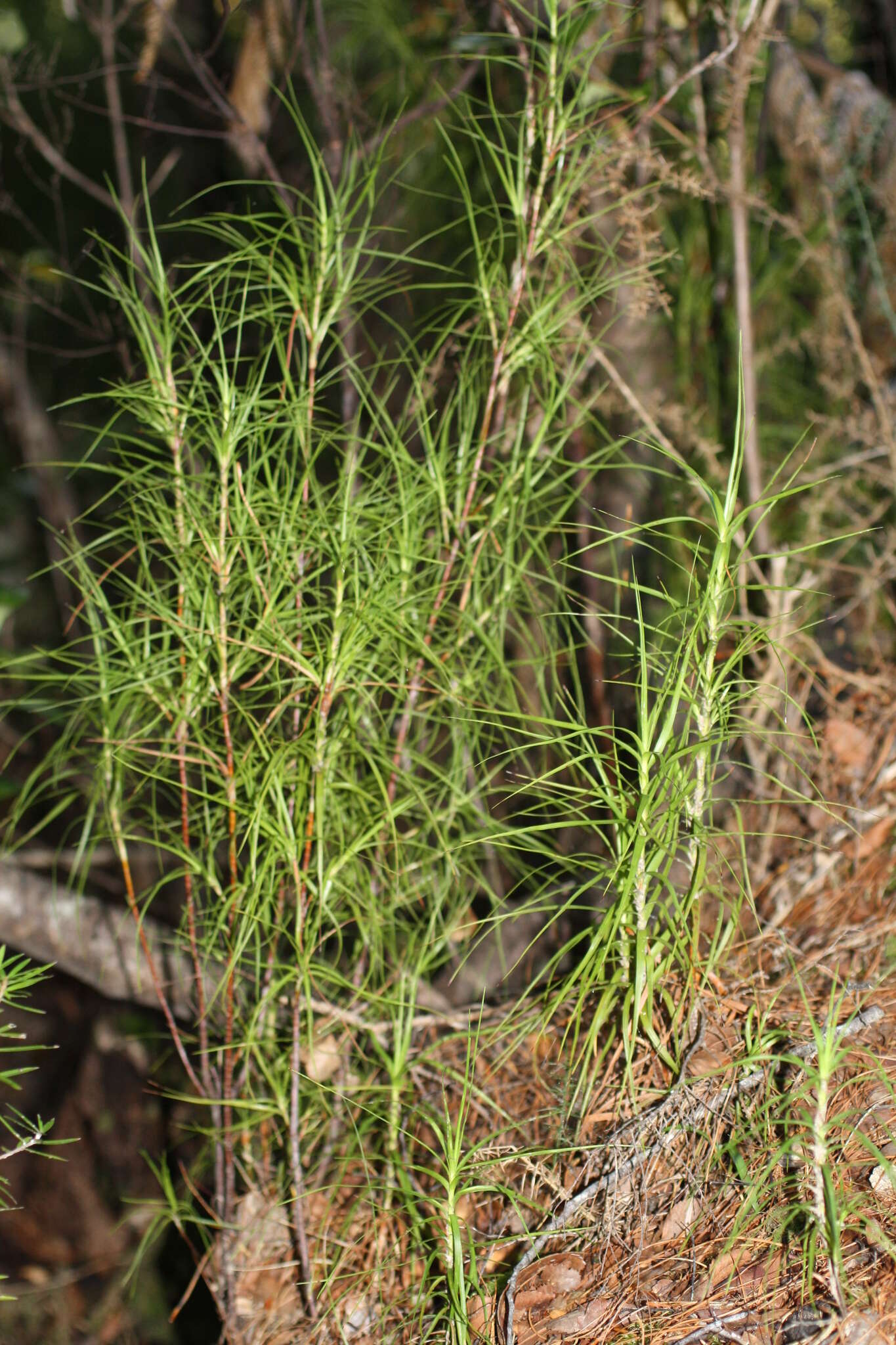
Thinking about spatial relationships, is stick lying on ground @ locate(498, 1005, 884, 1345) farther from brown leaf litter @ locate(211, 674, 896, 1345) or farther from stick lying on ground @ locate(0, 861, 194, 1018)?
stick lying on ground @ locate(0, 861, 194, 1018)

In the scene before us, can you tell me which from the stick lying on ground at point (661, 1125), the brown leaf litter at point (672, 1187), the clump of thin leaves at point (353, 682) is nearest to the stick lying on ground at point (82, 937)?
the clump of thin leaves at point (353, 682)

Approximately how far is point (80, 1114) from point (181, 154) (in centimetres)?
219

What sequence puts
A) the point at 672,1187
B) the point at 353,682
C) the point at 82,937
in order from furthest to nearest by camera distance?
the point at 82,937 < the point at 353,682 < the point at 672,1187

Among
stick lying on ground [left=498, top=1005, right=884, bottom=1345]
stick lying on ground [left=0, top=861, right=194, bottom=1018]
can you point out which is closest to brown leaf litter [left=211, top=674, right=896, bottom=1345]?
stick lying on ground [left=498, top=1005, right=884, bottom=1345]

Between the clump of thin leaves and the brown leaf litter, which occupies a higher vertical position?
the clump of thin leaves

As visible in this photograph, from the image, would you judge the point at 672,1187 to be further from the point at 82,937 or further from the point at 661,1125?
the point at 82,937

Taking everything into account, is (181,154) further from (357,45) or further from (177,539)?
(177,539)

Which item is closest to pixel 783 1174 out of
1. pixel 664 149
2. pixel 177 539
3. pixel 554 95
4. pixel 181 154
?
pixel 177 539

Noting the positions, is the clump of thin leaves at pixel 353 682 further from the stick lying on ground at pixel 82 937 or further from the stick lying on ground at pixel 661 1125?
the stick lying on ground at pixel 82 937

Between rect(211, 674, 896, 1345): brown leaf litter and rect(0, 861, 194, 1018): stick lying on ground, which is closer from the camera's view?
rect(211, 674, 896, 1345): brown leaf litter

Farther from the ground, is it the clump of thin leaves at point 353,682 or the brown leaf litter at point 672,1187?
the clump of thin leaves at point 353,682

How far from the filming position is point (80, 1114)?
1.98m

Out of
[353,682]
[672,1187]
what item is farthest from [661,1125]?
[353,682]

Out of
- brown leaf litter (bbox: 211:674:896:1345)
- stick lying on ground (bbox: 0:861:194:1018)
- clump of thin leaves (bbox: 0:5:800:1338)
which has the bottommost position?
stick lying on ground (bbox: 0:861:194:1018)
